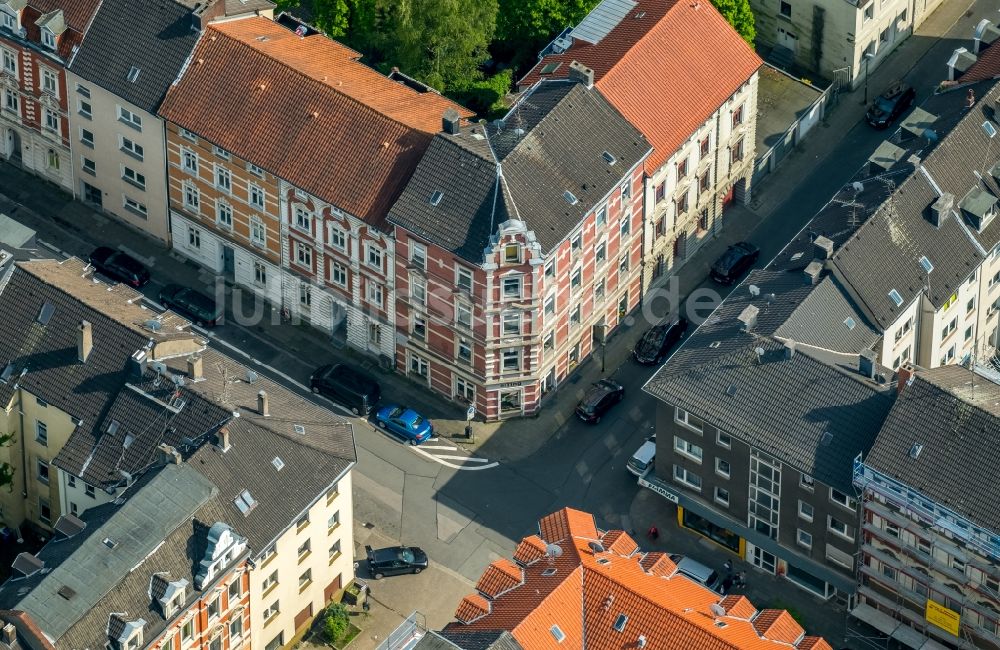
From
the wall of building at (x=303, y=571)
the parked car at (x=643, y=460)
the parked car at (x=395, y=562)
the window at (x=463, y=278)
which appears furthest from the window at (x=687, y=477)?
the wall of building at (x=303, y=571)

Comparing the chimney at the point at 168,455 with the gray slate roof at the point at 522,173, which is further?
the gray slate roof at the point at 522,173

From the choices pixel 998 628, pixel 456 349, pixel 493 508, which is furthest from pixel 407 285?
pixel 998 628

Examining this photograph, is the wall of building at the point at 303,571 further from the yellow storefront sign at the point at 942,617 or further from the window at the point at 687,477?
the yellow storefront sign at the point at 942,617

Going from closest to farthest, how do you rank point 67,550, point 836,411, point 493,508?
point 67,550, point 836,411, point 493,508

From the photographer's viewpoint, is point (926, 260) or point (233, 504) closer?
point (233, 504)

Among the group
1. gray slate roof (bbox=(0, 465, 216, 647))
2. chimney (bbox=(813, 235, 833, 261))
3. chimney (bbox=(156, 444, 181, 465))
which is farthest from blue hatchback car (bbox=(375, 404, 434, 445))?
chimney (bbox=(813, 235, 833, 261))

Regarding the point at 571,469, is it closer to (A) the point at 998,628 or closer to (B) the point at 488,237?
(B) the point at 488,237

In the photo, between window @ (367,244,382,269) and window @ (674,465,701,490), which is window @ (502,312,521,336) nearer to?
window @ (367,244,382,269)
